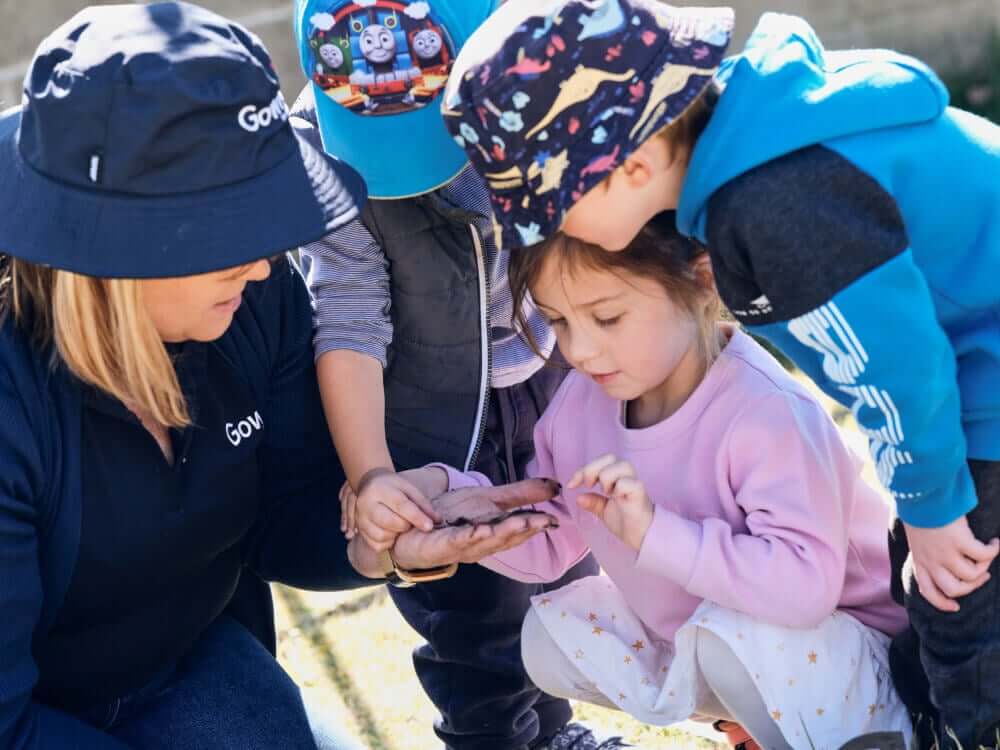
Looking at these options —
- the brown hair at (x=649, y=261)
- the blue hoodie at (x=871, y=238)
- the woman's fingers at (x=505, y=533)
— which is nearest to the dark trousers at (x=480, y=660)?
the woman's fingers at (x=505, y=533)

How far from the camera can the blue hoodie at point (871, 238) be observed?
1603 millimetres

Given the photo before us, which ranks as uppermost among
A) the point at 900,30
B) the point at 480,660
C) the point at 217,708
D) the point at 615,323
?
the point at 615,323

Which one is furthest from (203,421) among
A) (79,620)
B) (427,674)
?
(427,674)

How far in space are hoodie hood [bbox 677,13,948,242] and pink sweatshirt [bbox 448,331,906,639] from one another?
Answer: 1.11ft

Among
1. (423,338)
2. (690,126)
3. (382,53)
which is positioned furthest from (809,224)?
(423,338)

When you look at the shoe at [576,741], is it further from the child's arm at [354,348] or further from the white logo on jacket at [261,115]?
the white logo on jacket at [261,115]

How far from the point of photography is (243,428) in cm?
211

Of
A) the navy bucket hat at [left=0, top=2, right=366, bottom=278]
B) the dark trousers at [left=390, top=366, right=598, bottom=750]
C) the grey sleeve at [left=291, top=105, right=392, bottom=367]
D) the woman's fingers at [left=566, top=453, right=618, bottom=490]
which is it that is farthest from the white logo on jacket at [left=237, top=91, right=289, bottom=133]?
the dark trousers at [left=390, top=366, right=598, bottom=750]

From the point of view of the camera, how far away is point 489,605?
2.44 m

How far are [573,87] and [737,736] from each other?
1104mm

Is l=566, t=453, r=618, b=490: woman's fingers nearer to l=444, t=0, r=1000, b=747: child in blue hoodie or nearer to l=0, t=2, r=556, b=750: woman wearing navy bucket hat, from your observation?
l=0, t=2, r=556, b=750: woman wearing navy bucket hat

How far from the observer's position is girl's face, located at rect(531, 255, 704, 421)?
6.20 ft

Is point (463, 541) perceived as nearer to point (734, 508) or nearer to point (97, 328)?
point (734, 508)

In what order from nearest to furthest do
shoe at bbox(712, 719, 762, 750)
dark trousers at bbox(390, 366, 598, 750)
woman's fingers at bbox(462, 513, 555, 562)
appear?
woman's fingers at bbox(462, 513, 555, 562), shoe at bbox(712, 719, 762, 750), dark trousers at bbox(390, 366, 598, 750)
